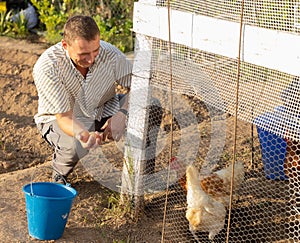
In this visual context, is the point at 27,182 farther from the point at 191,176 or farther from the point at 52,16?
the point at 52,16

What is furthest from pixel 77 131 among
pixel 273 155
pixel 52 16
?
pixel 52 16

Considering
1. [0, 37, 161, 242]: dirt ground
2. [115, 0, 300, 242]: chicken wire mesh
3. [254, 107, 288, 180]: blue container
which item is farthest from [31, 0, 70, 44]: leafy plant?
[254, 107, 288, 180]: blue container

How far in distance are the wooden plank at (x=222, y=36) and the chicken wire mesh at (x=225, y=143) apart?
1cm

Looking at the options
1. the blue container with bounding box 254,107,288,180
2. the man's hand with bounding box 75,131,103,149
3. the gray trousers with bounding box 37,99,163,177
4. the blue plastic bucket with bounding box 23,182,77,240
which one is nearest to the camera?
the blue plastic bucket with bounding box 23,182,77,240

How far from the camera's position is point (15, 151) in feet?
16.3

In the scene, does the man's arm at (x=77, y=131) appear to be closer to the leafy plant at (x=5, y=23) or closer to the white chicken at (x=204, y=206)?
the white chicken at (x=204, y=206)

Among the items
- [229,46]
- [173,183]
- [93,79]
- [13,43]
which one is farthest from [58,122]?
[13,43]

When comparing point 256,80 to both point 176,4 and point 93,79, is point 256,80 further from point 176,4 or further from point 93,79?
point 93,79

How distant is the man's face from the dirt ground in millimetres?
771

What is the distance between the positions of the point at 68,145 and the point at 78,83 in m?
0.43

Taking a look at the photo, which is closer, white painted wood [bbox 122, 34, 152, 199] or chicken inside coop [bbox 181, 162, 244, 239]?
chicken inside coop [bbox 181, 162, 244, 239]

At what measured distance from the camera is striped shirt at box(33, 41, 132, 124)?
380cm

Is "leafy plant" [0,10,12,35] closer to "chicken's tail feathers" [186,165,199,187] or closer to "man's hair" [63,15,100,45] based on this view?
"man's hair" [63,15,100,45]

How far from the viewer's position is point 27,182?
160 inches
